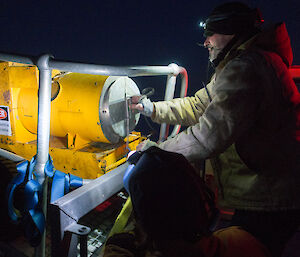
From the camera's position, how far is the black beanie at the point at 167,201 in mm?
775

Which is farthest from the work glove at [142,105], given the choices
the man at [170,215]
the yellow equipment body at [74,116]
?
the man at [170,215]

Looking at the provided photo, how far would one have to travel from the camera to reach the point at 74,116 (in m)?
2.00

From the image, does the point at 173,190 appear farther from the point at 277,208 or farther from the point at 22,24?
the point at 22,24

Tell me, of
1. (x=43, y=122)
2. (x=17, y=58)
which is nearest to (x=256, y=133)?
(x=43, y=122)

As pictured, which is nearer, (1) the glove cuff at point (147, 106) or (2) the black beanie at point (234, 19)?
(2) the black beanie at point (234, 19)

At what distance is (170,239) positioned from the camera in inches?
30.9

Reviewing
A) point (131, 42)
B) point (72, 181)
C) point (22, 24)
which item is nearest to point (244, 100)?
point (72, 181)

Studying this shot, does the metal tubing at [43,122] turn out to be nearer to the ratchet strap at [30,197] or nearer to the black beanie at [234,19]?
the ratchet strap at [30,197]

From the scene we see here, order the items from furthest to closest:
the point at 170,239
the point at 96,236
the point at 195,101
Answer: the point at 195,101
the point at 96,236
the point at 170,239

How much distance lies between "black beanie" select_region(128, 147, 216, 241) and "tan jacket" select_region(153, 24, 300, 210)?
0.44m

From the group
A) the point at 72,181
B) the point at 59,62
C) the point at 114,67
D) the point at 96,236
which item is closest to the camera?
the point at 59,62

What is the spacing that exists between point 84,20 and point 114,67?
19.6ft

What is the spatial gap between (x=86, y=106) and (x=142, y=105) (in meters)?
0.49

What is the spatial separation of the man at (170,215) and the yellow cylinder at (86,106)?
1138 mm
